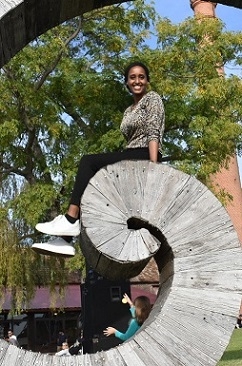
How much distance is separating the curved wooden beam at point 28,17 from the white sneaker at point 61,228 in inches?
47.0

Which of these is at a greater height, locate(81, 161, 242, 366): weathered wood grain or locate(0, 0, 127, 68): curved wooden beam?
locate(0, 0, 127, 68): curved wooden beam

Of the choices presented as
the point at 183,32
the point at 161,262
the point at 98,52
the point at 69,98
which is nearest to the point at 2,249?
the point at 69,98

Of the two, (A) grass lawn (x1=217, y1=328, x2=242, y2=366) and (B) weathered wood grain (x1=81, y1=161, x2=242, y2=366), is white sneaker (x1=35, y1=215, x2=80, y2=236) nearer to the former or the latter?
(B) weathered wood grain (x1=81, y1=161, x2=242, y2=366)

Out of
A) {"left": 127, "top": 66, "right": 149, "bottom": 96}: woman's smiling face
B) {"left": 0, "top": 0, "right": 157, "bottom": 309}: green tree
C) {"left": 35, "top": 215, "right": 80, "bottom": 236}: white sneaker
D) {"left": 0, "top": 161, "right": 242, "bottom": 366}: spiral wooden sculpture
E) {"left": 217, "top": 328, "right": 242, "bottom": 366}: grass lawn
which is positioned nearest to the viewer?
{"left": 0, "top": 161, "right": 242, "bottom": 366}: spiral wooden sculpture

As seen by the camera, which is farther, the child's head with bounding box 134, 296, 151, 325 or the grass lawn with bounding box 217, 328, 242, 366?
the grass lawn with bounding box 217, 328, 242, 366

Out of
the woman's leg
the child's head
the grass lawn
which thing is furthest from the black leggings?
the grass lawn

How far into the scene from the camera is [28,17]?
4012 mm

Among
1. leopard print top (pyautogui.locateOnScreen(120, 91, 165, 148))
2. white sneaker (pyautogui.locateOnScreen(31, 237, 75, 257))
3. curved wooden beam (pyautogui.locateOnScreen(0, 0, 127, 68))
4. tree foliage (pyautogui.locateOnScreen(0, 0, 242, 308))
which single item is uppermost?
tree foliage (pyautogui.locateOnScreen(0, 0, 242, 308))

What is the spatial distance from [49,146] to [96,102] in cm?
215

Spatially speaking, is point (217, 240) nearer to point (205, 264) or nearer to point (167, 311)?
point (205, 264)

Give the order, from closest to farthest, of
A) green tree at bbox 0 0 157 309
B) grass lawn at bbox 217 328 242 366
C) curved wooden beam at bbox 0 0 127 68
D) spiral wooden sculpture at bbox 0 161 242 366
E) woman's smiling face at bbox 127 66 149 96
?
spiral wooden sculpture at bbox 0 161 242 366, curved wooden beam at bbox 0 0 127 68, woman's smiling face at bbox 127 66 149 96, grass lawn at bbox 217 328 242 366, green tree at bbox 0 0 157 309

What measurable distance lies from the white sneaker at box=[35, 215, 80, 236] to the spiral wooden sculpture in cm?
19

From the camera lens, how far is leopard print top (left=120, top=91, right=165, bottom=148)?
3775 mm

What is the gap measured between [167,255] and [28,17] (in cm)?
187
